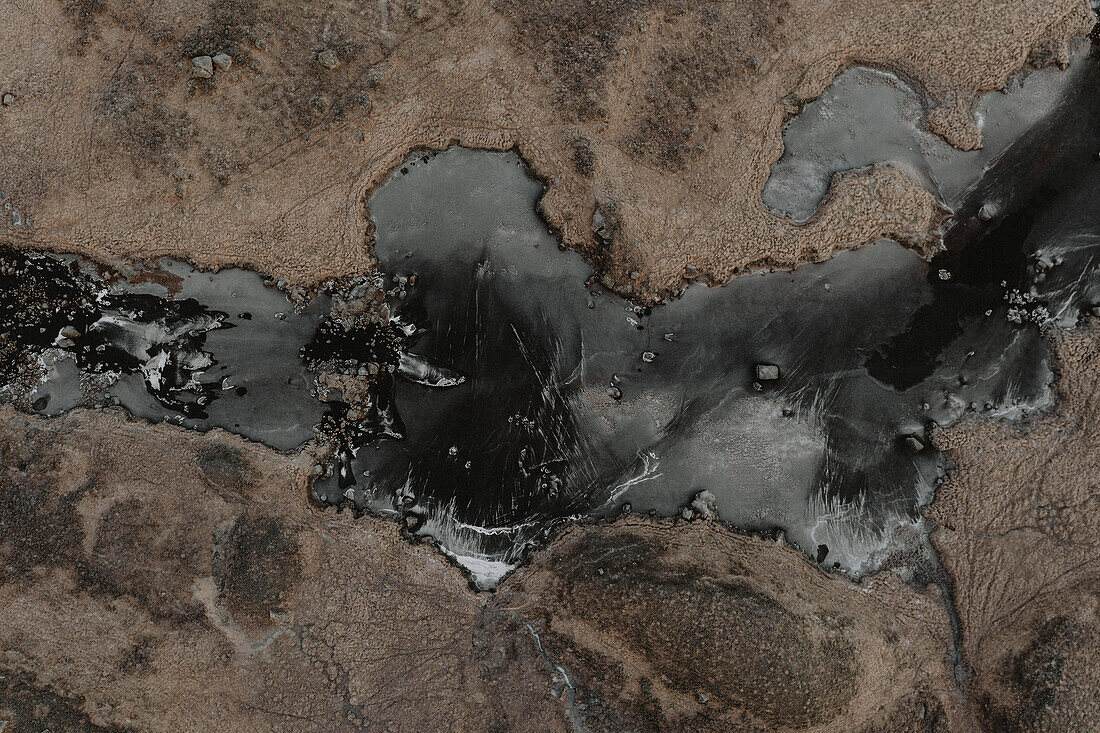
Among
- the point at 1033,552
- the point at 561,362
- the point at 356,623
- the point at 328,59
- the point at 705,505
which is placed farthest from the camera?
the point at 561,362

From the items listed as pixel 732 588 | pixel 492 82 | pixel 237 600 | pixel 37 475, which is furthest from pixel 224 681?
pixel 492 82

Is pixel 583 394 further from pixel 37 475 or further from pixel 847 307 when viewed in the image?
pixel 37 475

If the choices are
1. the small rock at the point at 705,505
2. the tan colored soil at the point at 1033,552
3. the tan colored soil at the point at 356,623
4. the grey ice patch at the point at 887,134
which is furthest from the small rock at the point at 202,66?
the tan colored soil at the point at 1033,552

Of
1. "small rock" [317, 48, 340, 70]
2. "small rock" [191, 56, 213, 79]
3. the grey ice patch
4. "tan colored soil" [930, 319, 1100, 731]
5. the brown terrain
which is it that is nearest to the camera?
"tan colored soil" [930, 319, 1100, 731]

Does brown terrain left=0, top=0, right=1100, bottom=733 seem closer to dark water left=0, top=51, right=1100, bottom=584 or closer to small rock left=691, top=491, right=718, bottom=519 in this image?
small rock left=691, top=491, right=718, bottom=519

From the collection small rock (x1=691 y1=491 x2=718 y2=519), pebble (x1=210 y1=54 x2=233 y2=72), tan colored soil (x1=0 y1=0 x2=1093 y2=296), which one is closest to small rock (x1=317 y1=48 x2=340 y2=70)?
→ tan colored soil (x1=0 y1=0 x2=1093 y2=296)

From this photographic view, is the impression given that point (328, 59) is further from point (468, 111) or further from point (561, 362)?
point (561, 362)

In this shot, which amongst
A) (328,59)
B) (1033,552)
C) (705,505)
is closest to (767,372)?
(705,505)
